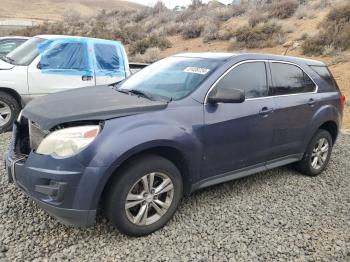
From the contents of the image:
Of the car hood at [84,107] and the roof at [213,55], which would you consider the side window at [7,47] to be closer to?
the car hood at [84,107]

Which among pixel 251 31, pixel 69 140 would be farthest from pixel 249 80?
pixel 251 31

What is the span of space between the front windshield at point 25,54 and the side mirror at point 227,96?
4.51 meters

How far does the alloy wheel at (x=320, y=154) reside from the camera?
215 inches

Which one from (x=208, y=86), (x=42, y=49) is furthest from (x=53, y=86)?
(x=208, y=86)

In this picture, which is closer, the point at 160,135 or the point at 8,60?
the point at 160,135

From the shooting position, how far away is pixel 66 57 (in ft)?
24.6

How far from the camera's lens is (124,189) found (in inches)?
133

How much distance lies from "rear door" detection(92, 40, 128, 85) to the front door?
3.95m

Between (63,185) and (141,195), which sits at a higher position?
(63,185)

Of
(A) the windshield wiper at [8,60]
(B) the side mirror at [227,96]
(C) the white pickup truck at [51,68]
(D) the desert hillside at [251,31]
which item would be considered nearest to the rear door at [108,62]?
A: (C) the white pickup truck at [51,68]

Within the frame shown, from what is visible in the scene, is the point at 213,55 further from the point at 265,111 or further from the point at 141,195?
the point at 141,195

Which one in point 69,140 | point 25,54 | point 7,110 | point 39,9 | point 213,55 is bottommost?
point 7,110

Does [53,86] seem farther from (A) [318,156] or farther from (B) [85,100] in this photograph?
(A) [318,156]

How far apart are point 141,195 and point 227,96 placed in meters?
1.29
